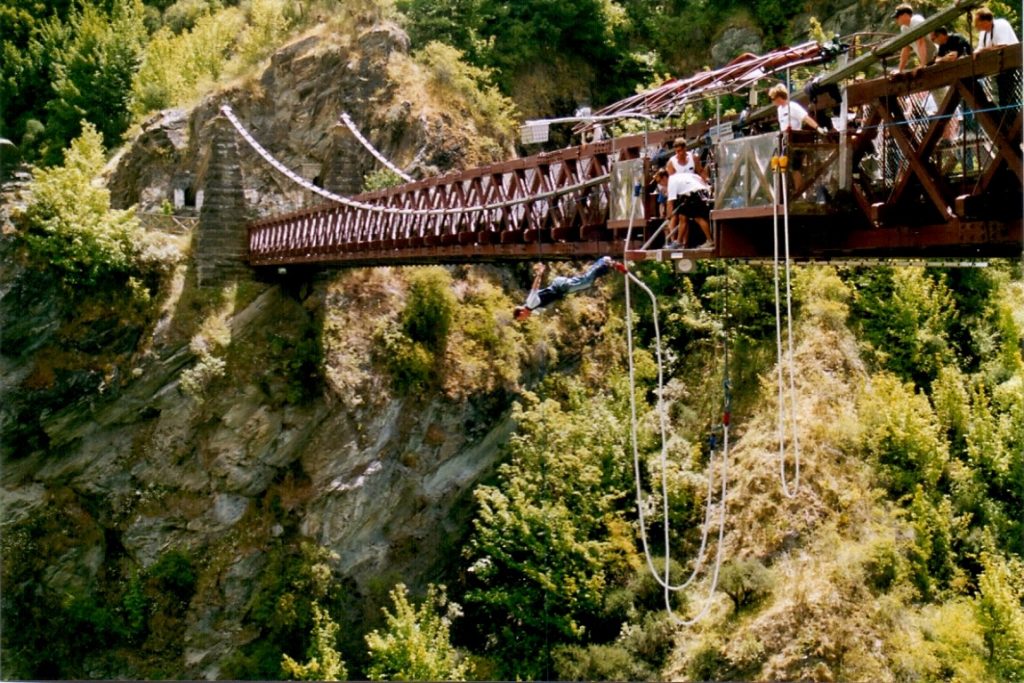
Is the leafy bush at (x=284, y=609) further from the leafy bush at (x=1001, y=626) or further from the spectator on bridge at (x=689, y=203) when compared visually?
the spectator on bridge at (x=689, y=203)

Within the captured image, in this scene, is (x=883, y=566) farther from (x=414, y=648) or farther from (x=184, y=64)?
(x=184, y=64)

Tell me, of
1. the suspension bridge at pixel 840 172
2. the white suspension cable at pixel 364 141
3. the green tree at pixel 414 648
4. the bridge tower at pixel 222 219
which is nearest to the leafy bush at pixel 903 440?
the green tree at pixel 414 648

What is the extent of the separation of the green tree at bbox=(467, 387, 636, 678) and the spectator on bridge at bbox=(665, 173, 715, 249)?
1009 centimetres

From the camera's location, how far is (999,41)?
23.4 feet

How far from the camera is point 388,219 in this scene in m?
16.8

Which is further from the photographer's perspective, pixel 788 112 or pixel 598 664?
pixel 598 664

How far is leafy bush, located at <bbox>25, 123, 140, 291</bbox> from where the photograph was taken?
1911 centimetres

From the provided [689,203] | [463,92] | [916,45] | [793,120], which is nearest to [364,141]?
[463,92]

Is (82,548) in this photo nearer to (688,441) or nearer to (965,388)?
(688,441)

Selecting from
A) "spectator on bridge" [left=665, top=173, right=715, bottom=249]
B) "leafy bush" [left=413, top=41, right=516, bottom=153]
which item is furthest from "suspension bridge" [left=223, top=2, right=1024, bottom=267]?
"leafy bush" [left=413, top=41, right=516, bottom=153]

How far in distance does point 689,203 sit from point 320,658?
1256cm

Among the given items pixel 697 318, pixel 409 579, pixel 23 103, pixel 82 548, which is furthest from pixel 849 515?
pixel 23 103

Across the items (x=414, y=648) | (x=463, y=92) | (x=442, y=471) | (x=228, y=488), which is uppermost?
(x=463, y=92)

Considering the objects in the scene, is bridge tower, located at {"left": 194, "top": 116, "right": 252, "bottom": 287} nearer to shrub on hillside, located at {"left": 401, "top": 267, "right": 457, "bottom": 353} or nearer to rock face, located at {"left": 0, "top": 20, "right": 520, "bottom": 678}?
rock face, located at {"left": 0, "top": 20, "right": 520, "bottom": 678}
